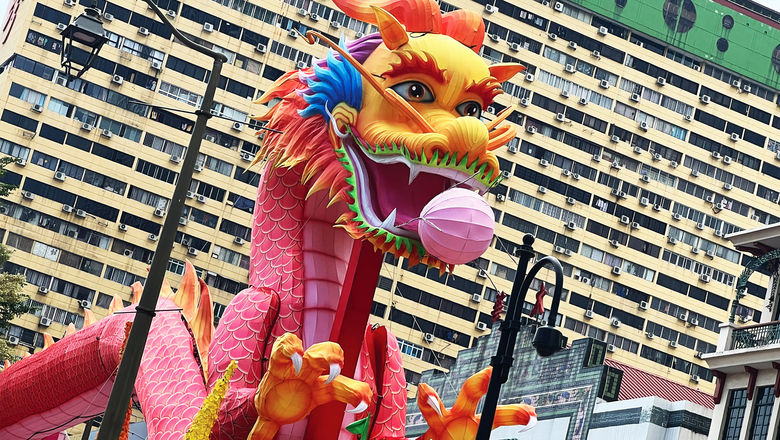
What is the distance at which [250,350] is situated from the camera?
12.0 metres

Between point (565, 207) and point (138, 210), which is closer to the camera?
point (138, 210)

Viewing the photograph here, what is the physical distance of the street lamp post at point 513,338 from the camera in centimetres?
1172

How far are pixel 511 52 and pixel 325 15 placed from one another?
878 cm

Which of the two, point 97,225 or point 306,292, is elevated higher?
point 97,225

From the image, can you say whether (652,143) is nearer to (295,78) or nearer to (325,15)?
(325,15)

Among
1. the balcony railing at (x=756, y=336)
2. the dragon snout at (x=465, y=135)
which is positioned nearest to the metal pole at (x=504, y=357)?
the dragon snout at (x=465, y=135)

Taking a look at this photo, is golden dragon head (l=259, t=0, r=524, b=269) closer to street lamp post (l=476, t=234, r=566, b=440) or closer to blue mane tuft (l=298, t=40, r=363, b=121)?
blue mane tuft (l=298, t=40, r=363, b=121)

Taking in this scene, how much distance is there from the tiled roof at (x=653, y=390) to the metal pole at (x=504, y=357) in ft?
67.3

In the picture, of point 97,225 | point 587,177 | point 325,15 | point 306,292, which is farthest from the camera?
point 587,177

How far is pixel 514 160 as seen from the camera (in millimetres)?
63031

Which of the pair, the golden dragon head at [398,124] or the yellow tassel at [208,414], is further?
the yellow tassel at [208,414]

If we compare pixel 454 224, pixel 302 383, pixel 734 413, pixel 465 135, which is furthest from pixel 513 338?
pixel 734 413

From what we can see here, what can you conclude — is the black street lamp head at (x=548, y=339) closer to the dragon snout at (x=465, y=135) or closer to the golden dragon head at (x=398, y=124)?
the golden dragon head at (x=398, y=124)

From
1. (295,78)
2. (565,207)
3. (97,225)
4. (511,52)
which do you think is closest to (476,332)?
(565,207)
